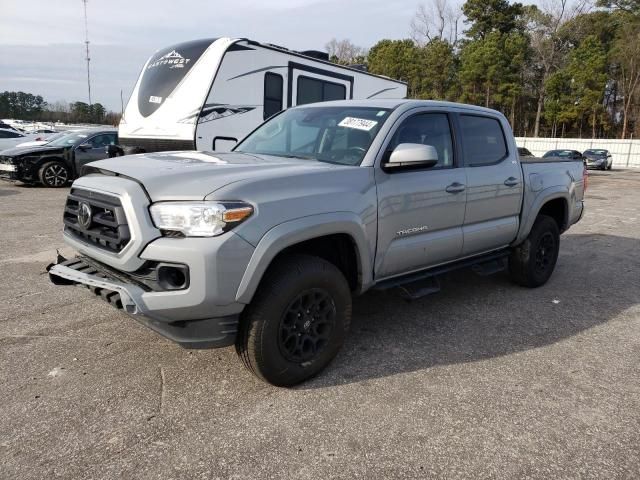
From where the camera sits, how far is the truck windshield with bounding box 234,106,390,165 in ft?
11.8

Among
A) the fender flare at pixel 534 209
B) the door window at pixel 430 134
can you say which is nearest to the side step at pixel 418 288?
the door window at pixel 430 134

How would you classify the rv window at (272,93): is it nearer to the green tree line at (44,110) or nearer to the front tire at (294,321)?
the front tire at (294,321)

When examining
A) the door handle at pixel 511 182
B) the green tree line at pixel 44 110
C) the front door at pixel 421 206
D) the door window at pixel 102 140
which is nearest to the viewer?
the front door at pixel 421 206

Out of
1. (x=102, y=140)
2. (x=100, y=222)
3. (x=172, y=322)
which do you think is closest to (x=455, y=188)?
(x=172, y=322)

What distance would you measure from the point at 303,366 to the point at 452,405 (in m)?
0.91

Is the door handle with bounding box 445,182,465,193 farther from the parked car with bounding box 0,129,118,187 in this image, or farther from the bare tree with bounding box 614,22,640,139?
the bare tree with bounding box 614,22,640,139

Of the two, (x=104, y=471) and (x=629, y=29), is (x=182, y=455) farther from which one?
(x=629, y=29)

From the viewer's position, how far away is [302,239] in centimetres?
292

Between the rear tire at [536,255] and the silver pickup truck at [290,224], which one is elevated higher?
the silver pickup truck at [290,224]

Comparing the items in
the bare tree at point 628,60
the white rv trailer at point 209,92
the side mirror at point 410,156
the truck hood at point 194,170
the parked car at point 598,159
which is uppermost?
the bare tree at point 628,60

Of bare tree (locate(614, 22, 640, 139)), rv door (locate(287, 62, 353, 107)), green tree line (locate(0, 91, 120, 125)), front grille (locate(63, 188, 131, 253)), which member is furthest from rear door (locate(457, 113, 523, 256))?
green tree line (locate(0, 91, 120, 125))

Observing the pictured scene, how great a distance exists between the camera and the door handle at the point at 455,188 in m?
3.95

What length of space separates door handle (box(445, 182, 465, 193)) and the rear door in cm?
11

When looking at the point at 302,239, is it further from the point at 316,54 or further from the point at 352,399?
the point at 316,54
